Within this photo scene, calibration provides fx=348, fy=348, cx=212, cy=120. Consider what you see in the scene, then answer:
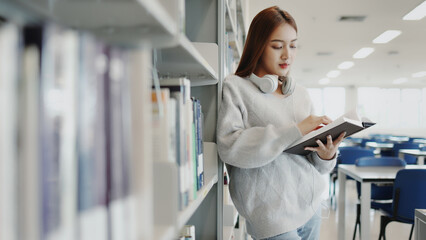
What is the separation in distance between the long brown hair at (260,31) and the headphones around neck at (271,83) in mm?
66

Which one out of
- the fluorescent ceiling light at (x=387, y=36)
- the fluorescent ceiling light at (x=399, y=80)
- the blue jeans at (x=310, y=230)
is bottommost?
the blue jeans at (x=310, y=230)

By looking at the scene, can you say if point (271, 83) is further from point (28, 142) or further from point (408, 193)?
point (408, 193)

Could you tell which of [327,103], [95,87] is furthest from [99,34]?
[327,103]

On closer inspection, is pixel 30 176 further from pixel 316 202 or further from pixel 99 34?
pixel 316 202

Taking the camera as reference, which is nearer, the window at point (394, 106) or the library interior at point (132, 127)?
the library interior at point (132, 127)

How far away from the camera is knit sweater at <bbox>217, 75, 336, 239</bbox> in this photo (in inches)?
46.9

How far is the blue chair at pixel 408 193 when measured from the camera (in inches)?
100.0

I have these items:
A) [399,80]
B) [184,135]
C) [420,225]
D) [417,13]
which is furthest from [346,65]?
[184,135]

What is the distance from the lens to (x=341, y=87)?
14547mm

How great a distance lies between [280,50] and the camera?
136 centimetres

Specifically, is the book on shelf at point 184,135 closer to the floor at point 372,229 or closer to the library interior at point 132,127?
the library interior at point 132,127

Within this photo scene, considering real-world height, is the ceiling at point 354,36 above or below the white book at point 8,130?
above

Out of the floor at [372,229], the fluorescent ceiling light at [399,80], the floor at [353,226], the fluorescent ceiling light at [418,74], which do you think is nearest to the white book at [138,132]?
the floor at [353,226]

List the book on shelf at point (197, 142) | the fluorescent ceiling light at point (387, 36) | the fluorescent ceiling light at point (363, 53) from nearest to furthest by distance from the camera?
the book on shelf at point (197, 142), the fluorescent ceiling light at point (387, 36), the fluorescent ceiling light at point (363, 53)
